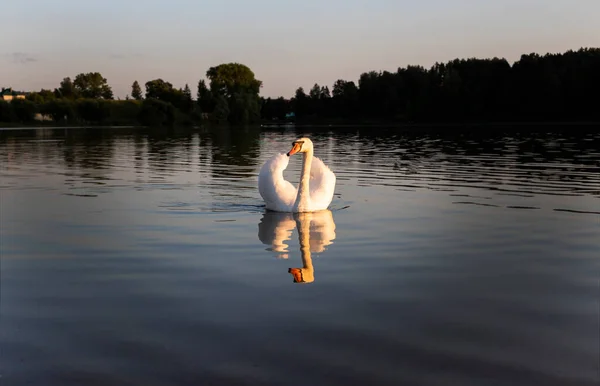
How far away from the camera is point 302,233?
1503 centimetres

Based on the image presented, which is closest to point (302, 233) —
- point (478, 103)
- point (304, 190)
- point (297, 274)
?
point (304, 190)

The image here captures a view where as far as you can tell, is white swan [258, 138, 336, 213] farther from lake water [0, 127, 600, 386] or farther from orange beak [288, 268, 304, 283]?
orange beak [288, 268, 304, 283]

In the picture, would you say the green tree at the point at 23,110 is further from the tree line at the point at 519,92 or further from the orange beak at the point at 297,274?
the orange beak at the point at 297,274

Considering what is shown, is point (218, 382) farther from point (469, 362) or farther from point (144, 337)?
point (469, 362)

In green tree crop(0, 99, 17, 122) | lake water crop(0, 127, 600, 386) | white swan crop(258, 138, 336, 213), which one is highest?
green tree crop(0, 99, 17, 122)

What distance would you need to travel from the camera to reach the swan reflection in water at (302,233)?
11.8 m

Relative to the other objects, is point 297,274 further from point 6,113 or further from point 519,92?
point 6,113

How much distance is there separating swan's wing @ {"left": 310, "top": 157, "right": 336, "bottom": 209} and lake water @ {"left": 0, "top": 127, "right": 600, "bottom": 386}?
403 millimetres

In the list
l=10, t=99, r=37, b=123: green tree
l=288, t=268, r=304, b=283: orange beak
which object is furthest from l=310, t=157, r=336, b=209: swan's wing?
l=10, t=99, r=37, b=123: green tree

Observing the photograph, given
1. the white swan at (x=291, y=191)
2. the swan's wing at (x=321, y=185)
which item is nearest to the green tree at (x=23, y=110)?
the swan's wing at (x=321, y=185)

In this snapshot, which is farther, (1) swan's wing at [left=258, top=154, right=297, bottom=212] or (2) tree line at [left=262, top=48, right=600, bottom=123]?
(2) tree line at [left=262, top=48, right=600, bottom=123]

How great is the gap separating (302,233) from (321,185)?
10.1 ft

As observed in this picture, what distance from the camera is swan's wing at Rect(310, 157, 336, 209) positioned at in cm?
1755

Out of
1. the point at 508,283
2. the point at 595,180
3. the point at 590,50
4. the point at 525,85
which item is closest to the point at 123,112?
the point at 525,85
